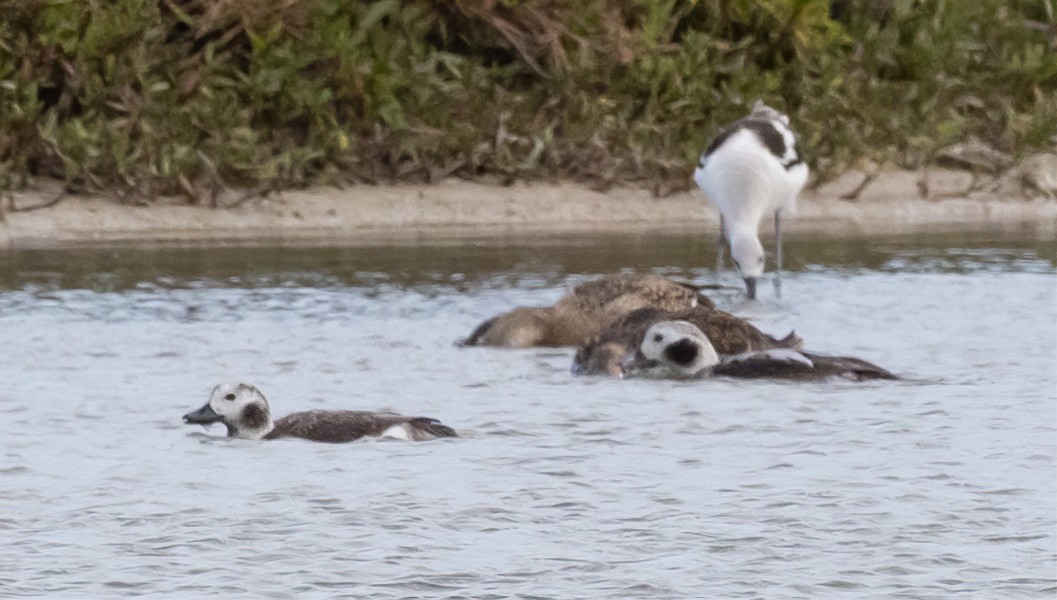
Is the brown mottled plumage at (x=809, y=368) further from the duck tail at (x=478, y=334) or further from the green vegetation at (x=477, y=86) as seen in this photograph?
the green vegetation at (x=477, y=86)

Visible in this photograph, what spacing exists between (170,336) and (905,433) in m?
4.37

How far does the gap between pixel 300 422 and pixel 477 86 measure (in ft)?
34.2

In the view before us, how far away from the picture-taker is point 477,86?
728 inches

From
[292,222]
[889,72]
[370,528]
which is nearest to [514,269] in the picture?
[292,222]

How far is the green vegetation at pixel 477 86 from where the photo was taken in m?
17.3

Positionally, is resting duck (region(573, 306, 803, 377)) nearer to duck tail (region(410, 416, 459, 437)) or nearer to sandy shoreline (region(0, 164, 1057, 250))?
duck tail (region(410, 416, 459, 437))

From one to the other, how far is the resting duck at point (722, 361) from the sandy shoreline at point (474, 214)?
6.72 m

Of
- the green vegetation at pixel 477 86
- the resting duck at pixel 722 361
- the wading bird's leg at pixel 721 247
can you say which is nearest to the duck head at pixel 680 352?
the resting duck at pixel 722 361

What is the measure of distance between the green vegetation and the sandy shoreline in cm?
19

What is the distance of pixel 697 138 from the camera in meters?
18.5

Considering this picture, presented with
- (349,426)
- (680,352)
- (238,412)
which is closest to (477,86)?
(680,352)

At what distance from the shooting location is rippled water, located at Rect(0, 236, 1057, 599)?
610cm

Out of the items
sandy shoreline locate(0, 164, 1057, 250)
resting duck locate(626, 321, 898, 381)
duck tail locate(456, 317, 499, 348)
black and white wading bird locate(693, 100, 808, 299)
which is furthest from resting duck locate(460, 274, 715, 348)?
sandy shoreline locate(0, 164, 1057, 250)

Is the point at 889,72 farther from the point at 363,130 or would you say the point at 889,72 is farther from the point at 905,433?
the point at 905,433
